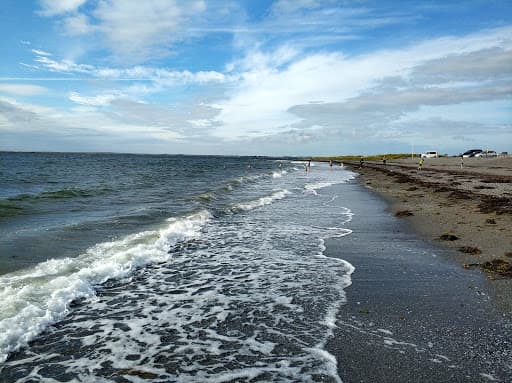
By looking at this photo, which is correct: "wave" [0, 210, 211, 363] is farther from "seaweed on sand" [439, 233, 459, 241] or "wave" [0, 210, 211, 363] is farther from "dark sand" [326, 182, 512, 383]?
"seaweed on sand" [439, 233, 459, 241]

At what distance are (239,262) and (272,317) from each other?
3.48m

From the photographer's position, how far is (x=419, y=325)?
5.55m

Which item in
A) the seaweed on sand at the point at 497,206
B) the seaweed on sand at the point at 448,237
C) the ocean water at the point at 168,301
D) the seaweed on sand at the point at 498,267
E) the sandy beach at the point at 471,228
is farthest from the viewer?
the seaweed on sand at the point at 497,206

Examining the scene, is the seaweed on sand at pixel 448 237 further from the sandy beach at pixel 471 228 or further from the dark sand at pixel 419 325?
the dark sand at pixel 419 325

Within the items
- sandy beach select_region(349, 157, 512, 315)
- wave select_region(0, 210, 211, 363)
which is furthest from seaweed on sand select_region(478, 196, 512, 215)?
wave select_region(0, 210, 211, 363)

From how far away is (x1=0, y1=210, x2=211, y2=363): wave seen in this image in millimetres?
5566

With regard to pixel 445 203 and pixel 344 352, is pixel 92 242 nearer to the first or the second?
pixel 344 352

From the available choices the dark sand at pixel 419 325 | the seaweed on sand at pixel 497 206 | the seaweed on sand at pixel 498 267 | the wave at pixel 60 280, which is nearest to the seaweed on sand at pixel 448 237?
the dark sand at pixel 419 325

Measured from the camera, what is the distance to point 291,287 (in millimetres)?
7512

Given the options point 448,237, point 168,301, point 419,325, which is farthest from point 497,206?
point 168,301

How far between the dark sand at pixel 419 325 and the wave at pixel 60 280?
4615 millimetres

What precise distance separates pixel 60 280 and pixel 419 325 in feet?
22.4

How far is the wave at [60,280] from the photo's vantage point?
5.57 meters

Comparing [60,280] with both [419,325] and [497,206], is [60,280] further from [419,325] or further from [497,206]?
[497,206]
